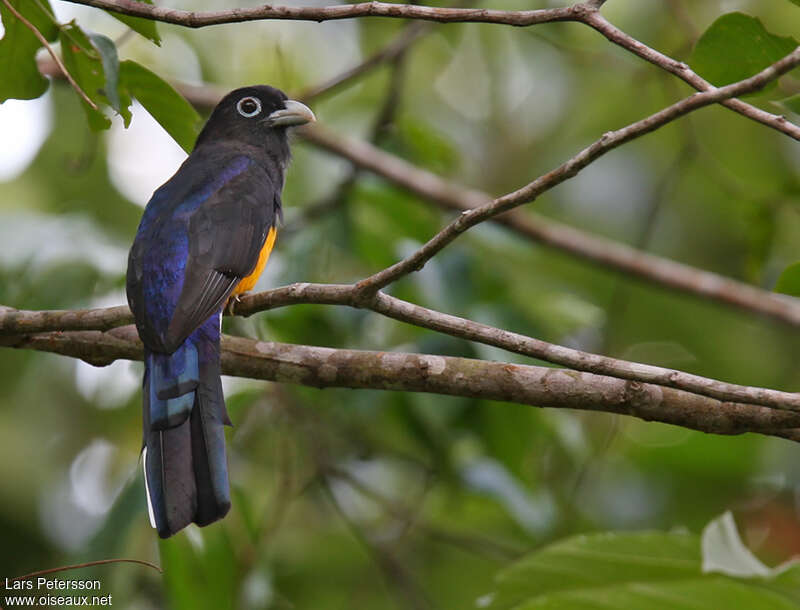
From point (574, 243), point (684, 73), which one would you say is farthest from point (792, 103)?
point (574, 243)

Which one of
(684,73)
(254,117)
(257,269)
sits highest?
(254,117)

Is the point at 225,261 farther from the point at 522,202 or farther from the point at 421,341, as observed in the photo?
the point at 522,202

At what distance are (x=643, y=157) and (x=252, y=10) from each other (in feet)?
17.9

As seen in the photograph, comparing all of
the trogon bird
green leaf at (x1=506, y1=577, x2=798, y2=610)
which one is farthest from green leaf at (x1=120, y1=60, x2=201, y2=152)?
green leaf at (x1=506, y1=577, x2=798, y2=610)

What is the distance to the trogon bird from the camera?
2.98 m

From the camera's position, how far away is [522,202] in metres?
2.41

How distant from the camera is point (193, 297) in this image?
3396 millimetres

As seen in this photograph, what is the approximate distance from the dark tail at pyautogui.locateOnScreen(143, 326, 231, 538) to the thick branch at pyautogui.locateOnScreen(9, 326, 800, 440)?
5.9 inches

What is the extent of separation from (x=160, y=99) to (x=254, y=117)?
1.59 metres

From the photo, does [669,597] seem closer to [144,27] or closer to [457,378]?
[457,378]

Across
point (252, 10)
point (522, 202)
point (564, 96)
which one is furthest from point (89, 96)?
point (564, 96)

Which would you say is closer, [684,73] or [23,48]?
[684,73]

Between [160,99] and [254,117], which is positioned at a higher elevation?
[254,117]

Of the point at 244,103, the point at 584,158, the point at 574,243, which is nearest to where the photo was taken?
the point at 584,158
